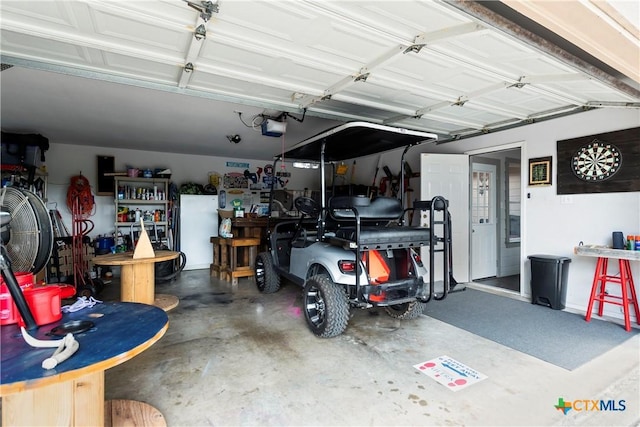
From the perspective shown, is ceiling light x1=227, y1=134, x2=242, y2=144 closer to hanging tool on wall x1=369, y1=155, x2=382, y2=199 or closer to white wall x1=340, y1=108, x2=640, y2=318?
hanging tool on wall x1=369, y1=155, x2=382, y2=199

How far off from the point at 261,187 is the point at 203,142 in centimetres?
236

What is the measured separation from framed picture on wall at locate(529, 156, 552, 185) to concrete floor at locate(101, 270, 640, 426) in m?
2.09

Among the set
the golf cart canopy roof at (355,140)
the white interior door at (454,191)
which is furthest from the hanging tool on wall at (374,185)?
the golf cart canopy roof at (355,140)

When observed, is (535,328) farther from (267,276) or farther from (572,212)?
(267,276)

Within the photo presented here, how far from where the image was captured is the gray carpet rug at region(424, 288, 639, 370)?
283 cm

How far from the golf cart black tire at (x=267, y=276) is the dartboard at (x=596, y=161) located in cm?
426

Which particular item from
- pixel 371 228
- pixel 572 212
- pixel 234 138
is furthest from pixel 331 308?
pixel 234 138

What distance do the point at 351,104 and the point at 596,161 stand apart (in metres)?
3.04

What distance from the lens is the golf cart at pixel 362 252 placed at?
9.51ft

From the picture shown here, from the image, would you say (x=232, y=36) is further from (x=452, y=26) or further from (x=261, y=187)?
(x=261, y=187)

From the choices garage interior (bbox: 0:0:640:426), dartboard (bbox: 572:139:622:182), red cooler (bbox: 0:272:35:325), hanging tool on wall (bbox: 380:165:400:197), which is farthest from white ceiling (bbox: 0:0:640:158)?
hanging tool on wall (bbox: 380:165:400:197)

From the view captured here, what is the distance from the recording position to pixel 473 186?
5.61m

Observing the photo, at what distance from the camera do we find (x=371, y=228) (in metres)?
3.15

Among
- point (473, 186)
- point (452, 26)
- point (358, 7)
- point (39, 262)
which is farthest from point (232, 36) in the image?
point (473, 186)
